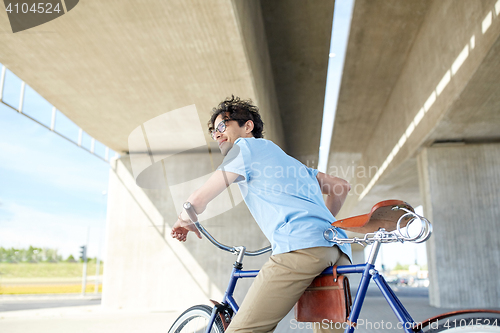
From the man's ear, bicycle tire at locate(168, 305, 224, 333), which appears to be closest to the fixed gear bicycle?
the man's ear

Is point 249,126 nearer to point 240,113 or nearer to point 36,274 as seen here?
point 240,113

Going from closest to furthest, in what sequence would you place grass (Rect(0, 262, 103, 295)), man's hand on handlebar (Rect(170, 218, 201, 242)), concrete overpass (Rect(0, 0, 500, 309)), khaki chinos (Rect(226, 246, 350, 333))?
khaki chinos (Rect(226, 246, 350, 333)), man's hand on handlebar (Rect(170, 218, 201, 242)), concrete overpass (Rect(0, 0, 500, 309)), grass (Rect(0, 262, 103, 295))

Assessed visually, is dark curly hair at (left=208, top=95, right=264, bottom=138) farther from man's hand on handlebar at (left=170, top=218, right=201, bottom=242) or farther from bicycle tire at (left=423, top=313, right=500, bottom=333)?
bicycle tire at (left=423, top=313, right=500, bottom=333)

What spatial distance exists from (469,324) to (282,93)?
30.4 ft

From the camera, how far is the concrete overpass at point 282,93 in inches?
203

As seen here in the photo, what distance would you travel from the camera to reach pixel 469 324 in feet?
3.36

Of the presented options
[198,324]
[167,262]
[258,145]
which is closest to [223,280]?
[167,262]

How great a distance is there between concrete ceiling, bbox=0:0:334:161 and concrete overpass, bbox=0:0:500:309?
0.03 m

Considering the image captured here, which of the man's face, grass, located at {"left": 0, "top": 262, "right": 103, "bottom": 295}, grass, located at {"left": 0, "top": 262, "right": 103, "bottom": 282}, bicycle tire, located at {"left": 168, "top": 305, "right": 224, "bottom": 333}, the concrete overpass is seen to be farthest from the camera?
grass, located at {"left": 0, "top": 262, "right": 103, "bottom": 282}

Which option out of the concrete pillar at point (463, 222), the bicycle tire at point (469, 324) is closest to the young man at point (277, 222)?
the bicycle tire at point (469, 324)

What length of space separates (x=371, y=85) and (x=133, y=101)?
5.91 meters

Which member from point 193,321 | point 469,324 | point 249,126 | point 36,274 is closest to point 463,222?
point 193,321

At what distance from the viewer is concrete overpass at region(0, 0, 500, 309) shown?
5.16 meters

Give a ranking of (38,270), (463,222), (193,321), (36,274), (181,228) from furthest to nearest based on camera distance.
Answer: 1. (38,270)
2. (36,274)
3. (463,222)
4. (193,321)
5. (181,228)
